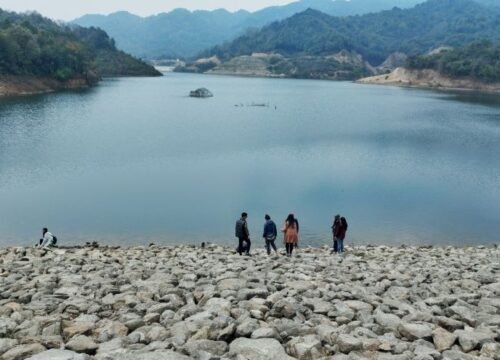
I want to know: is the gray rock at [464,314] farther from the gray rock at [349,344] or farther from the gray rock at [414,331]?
the gray rock at [349,344]

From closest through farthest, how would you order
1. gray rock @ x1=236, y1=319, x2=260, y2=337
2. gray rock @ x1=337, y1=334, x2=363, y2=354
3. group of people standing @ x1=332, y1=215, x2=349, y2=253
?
gray rock @ x1=337, y1=334, x2=363, y2=354 → gray rock @ x1=236, y1=319, x2=260, y2=337 → group of people standing @ x1=332, y1=215, x2=349, y2=253

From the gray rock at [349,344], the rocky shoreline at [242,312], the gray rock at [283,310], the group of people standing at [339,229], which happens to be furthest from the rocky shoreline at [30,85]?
the gray rock at [349,344]

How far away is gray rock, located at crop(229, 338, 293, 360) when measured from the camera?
32.1 feet

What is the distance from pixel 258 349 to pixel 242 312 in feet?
7.28

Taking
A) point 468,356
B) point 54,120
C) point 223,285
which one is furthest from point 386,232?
point 54,120

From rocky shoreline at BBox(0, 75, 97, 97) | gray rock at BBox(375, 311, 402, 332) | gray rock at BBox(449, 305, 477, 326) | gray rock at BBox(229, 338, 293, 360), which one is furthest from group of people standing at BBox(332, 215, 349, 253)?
rocky shoreline at BBox(0, 75, 97, 97)

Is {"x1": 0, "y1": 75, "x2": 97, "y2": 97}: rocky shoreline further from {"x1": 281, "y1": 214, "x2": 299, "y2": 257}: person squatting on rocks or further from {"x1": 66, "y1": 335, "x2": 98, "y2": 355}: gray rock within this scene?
{"x1": 66, "y1": 335, "x2": 98, "y2": 355}: gray rock

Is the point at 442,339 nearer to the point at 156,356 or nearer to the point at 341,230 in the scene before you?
the point at 156,356

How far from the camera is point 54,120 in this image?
9275 cm

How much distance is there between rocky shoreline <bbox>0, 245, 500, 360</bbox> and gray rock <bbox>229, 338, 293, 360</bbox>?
26 millimetres

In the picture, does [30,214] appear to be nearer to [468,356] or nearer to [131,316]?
[131,316]

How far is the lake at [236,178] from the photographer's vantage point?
3691 cm

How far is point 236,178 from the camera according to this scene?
5178 centimetres

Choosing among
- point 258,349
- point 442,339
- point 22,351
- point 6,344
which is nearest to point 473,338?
point 442,339
